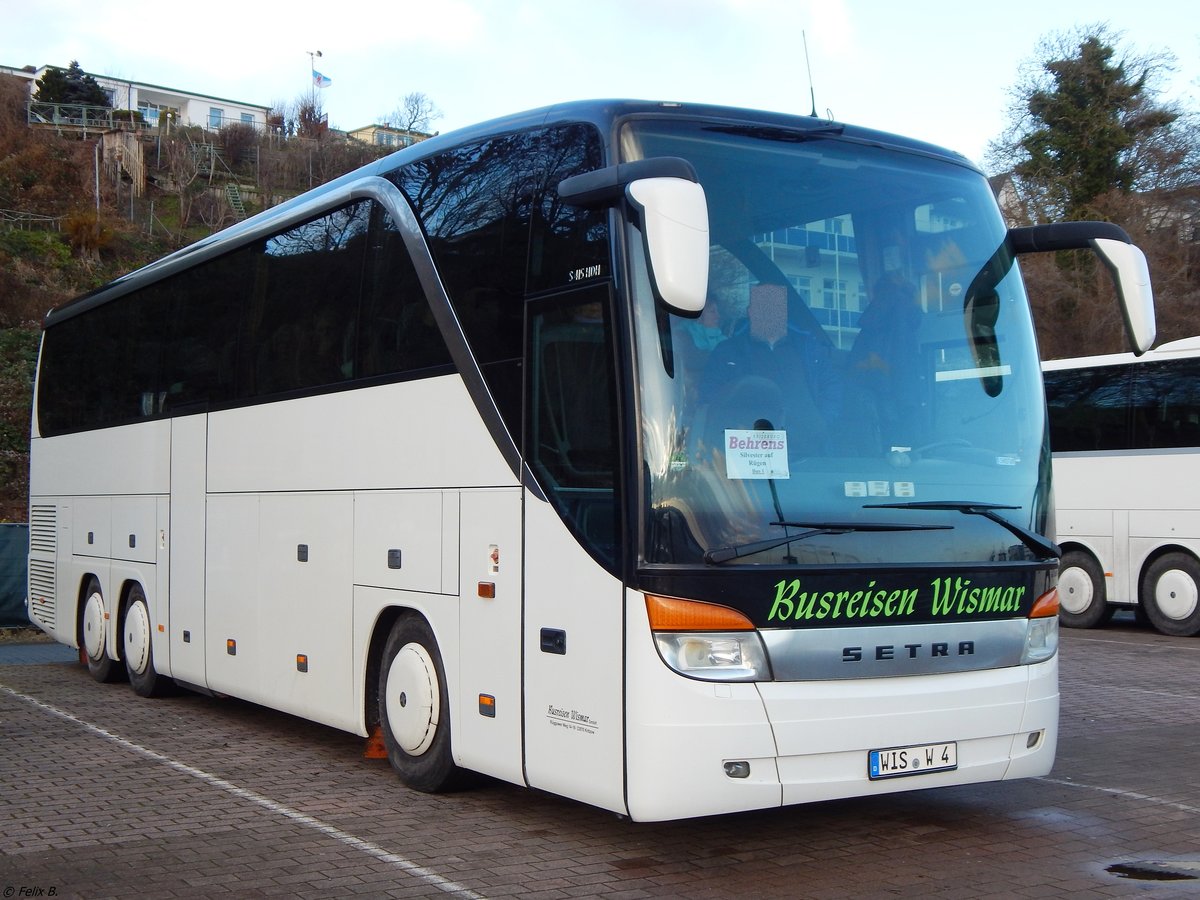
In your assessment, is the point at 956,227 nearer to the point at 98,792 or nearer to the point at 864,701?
the point at 864,701

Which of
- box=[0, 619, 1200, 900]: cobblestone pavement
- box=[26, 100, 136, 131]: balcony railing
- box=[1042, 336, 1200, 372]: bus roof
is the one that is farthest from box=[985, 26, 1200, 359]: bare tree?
box=[26, 100, 136, 131]: balcony railing

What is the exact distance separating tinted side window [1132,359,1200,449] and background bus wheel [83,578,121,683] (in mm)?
13292

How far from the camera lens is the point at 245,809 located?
25.0 ft

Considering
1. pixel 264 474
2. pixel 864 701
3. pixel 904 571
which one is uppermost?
pixel 264 474

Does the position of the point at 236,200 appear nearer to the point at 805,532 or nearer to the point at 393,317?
the point at 393,317

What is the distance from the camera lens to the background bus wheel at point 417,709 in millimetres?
7652

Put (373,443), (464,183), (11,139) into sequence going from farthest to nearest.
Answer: (11,139)
(373,443)
(464,183)

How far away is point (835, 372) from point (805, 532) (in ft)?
2.65

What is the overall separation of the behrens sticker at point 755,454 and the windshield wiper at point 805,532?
9.6 inches

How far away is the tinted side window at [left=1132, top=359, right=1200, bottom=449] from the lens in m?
17.6

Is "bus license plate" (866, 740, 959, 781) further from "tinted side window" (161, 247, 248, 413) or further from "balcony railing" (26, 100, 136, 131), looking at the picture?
"balcony railing" (26, 100, 136, 131)

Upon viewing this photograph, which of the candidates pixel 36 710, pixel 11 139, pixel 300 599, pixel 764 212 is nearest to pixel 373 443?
pixel 300 599

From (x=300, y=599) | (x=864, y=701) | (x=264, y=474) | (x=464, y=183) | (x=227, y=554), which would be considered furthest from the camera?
(x=227, y=554)

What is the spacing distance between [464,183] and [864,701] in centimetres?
363
